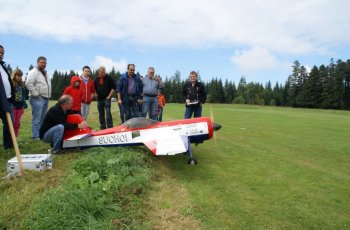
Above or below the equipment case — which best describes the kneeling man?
above

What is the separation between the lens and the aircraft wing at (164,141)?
7.74 m

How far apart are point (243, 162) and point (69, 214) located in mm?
5981

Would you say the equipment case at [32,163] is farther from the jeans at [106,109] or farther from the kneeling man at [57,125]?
the jeans at [106,109]

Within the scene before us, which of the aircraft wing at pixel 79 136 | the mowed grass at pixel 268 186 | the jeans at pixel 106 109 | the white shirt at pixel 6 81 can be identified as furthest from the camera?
the jeans at pixel 106 109

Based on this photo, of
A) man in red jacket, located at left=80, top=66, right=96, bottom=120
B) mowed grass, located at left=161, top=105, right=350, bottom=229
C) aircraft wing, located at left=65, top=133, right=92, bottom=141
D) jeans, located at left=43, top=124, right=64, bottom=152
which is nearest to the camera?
mowed grass, located at left=161, top=105, right=350, bottom=229

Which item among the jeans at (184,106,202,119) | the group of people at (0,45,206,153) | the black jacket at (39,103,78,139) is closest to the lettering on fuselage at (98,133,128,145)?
the black jacket at (39,103,78,139)

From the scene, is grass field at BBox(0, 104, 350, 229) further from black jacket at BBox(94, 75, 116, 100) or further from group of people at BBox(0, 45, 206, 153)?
black jacket at BBox(94, 75, 116, 100)

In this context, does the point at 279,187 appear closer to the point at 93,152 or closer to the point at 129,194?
the point at 129,194

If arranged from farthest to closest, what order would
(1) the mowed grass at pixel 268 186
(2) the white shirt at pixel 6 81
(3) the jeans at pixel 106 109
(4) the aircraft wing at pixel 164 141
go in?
(3) the jeans at pixel 106 109 → (2) the white shirt at pixel 6 81 → (4) the aircraft wing at pixel 164 141 → (1) the mowed grass at pixel 268 186

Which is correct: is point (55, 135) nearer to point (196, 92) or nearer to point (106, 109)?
point (106, 109)

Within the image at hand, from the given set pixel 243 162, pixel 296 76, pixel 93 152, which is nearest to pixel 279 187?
pixel 243 162

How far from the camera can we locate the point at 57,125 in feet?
28.0

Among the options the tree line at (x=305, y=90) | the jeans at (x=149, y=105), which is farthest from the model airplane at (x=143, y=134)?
the tree line at (x=305, y=90)

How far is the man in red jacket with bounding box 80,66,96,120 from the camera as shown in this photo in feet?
38.2
